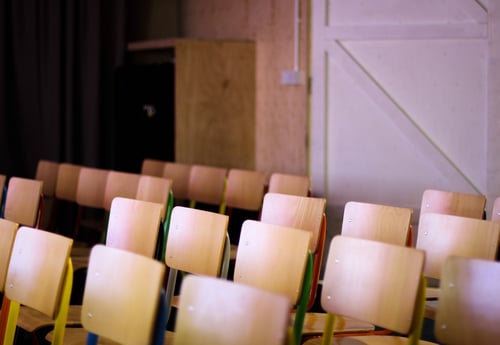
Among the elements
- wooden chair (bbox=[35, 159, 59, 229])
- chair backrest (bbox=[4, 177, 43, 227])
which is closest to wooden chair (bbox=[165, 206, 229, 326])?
chair backrest (bbox=[4, 177, 43, 227])

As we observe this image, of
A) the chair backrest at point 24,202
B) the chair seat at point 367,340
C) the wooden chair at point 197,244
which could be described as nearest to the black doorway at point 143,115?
the chair backrest at point 24,202

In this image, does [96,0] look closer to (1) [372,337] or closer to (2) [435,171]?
(2) [435,171]

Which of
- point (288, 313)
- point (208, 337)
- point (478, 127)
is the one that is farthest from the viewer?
point (478, 127)

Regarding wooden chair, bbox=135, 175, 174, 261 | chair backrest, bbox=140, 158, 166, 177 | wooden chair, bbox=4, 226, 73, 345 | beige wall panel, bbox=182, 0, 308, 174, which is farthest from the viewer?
beige wall panel, bbox=182, 0, 308, 174

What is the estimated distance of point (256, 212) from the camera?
600cm

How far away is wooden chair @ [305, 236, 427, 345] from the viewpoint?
2.62m

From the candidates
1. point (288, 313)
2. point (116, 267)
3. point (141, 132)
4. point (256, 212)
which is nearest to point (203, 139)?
point (141, 132)

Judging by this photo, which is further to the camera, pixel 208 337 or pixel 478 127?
pixel 478 127

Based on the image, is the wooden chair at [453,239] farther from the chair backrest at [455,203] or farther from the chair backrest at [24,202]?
the chair backrest at [24,202]

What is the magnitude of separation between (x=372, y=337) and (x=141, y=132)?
4427 mm

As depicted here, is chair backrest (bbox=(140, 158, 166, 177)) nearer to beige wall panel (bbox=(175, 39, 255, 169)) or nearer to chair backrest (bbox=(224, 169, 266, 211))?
beige wall panel (bbox=(175, 39, 255, 169))

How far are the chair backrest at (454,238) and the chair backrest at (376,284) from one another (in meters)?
0.69

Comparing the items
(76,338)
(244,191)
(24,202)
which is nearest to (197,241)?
(76,338)

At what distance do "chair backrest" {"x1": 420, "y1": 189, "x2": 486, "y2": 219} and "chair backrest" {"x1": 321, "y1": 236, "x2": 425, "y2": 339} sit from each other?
1594 mm
